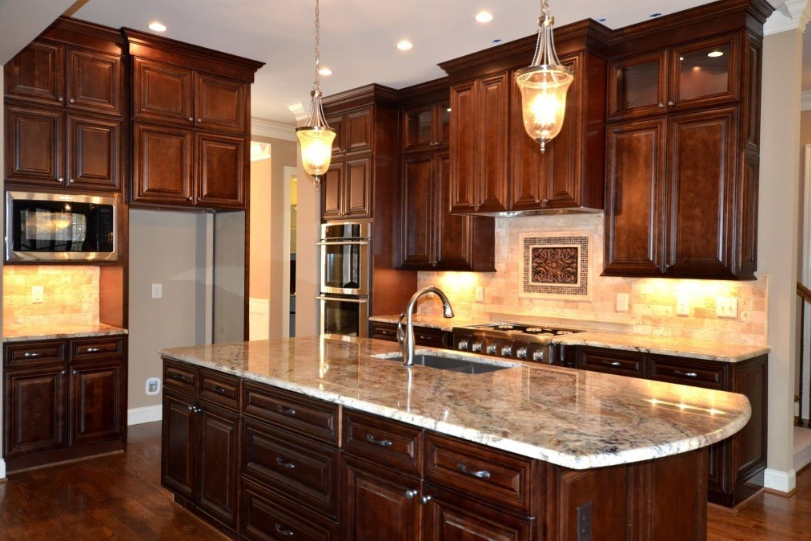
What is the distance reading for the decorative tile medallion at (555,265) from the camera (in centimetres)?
484

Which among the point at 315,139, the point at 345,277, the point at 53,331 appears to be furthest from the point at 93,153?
the point at 345,277

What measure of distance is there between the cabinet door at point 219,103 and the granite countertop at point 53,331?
5.41 feet

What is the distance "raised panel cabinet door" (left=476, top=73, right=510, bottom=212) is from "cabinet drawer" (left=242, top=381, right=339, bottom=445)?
256 centimetres

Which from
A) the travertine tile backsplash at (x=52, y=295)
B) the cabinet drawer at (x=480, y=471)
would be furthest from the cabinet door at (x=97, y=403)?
the cabinet drawer at (x=480, y=471)

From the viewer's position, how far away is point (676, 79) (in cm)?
402

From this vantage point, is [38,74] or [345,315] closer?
[38,74]

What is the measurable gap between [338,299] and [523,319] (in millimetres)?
1727

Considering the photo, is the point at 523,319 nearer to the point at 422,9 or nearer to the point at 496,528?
the point at 422,9

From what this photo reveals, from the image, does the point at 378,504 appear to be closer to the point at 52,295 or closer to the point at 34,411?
the point at 34,411

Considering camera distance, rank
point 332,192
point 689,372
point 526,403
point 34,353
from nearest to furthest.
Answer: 1. point 526,403
2. point 689,372
3. point 34,353
4. point 332,192

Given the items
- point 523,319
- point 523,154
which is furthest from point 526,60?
point 523,319

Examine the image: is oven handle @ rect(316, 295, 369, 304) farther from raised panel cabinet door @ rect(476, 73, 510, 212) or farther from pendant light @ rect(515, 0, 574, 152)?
pendant light @ rect(515, 0, 574, 152)

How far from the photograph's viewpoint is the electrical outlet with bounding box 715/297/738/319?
4.04 meters

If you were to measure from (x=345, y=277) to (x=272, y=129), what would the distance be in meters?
2.34
